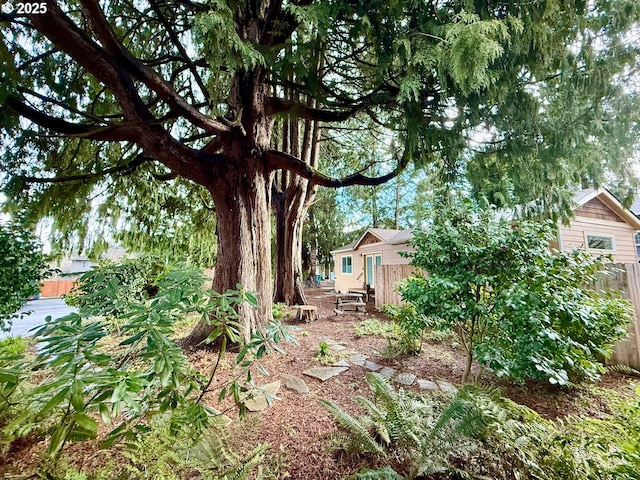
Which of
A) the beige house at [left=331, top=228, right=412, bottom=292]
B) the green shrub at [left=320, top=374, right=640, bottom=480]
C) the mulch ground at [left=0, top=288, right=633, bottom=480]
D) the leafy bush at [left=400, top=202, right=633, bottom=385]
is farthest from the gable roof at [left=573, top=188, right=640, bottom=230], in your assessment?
the green shrub at [left=320, top=374, right=640, bottom=480]

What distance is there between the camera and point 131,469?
1445 millimetres

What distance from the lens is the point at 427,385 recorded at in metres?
3.11

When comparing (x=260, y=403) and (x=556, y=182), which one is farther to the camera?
(x=556, y=182)

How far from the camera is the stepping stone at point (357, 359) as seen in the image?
12.4 ft

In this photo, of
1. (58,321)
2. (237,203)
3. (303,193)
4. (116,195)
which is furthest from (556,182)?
(116,195)

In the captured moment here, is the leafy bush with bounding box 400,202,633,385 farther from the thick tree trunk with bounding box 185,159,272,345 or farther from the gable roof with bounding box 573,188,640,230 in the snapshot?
the gable roof with bounding box 573,188,640,230

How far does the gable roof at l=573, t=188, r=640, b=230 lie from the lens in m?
7.86

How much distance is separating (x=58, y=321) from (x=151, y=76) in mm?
2880

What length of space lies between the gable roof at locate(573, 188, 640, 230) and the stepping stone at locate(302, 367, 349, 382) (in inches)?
336

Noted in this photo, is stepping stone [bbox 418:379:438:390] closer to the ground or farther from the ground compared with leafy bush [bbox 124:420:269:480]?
closer to the ground

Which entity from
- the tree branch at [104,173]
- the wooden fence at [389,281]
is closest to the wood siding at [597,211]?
the wooden fence at [389,281]

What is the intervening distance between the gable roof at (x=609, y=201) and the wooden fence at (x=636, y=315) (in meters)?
5.23

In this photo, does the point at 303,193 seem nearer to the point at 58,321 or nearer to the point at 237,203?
the point at 237,203

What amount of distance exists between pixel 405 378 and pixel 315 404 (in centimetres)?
128
